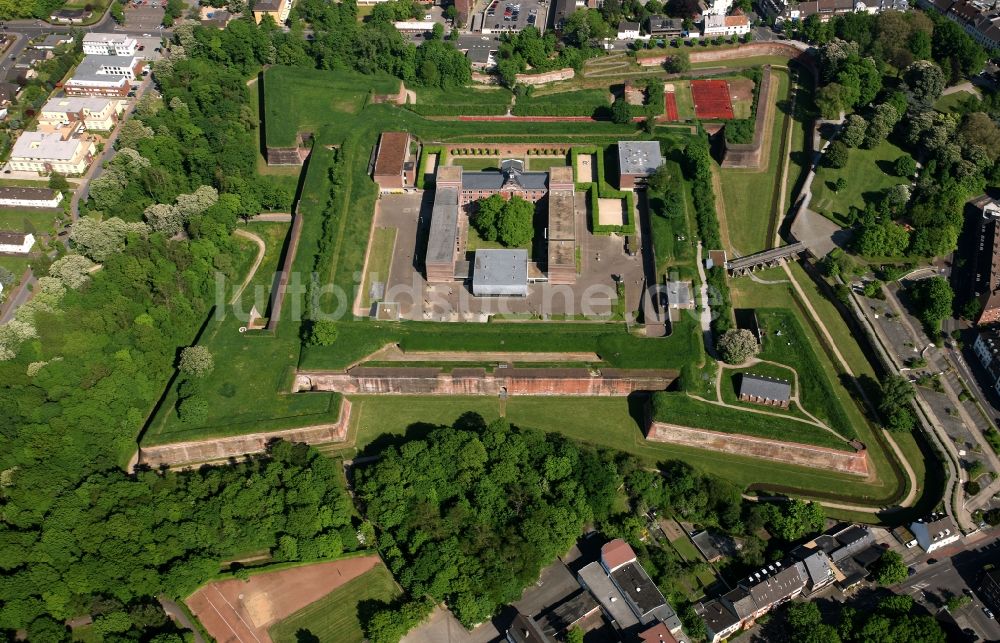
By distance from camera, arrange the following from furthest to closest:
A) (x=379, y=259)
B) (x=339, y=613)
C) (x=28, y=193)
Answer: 1. (x=28, y=193)
2. (x=379, y=259)
3. (x=339, y=613)

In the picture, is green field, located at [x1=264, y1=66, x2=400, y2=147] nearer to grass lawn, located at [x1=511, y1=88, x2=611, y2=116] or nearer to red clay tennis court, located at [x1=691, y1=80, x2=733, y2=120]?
grass lawn, located at [x1=511, y1=88, x2=611, y2=116]

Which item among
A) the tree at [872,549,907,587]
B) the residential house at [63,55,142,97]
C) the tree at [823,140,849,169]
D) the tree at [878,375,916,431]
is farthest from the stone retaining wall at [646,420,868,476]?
the residential house at [63,55,142,97]

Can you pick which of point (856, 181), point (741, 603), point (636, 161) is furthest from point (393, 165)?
point (741, 603)

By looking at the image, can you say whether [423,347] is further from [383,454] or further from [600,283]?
[600,283]

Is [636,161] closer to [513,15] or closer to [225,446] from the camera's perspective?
[513,15]

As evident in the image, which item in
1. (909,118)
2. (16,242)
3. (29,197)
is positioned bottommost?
(16,242)

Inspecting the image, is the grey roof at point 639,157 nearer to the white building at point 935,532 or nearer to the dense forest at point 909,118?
the dense forest at point 909,118

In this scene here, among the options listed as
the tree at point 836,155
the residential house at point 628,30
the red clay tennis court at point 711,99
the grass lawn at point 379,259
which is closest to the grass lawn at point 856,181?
the tree at point 836,155
